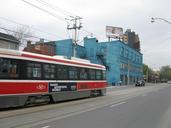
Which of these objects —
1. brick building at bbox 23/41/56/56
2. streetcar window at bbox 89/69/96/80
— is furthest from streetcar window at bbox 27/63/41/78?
brick building at bbox 23/41/56/56

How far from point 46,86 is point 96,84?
9689 millimetres

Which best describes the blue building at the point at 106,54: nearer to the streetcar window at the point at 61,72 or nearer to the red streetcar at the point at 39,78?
the red streetcar at the point at 39,78

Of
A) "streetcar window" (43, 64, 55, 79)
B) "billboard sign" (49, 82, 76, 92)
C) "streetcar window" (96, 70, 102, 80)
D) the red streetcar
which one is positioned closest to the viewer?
the red streetcar

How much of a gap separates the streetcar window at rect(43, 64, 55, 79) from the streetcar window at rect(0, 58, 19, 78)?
3.01m

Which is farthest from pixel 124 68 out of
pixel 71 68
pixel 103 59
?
pixel 71 68

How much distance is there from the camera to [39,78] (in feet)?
68.1

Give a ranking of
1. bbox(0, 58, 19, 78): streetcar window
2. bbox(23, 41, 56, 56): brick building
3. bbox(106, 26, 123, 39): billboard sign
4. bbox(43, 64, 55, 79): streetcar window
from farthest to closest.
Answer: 1. bbox(106, 26, 123, 39): billboard sign
2. bbox(23, 41, 56, 56): brick building
3. bbox(43, 64, 55, 79): streetcar window
4. bbox(0, 58, 19, 78): streetcar window

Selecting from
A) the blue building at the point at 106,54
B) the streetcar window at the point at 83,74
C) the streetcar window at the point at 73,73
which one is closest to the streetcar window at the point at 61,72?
the streetcar window at the point at 73,73

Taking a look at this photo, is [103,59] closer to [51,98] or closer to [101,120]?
[51,98]

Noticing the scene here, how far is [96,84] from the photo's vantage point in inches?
1203

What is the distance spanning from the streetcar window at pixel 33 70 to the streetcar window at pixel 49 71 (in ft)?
2.34

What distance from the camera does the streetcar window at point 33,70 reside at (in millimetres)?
19719

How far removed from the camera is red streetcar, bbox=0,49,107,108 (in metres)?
18.0

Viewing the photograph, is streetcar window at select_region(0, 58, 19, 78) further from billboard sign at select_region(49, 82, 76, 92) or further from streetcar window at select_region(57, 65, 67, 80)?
streetcar window at select_region(57, 65, 67, 80)
